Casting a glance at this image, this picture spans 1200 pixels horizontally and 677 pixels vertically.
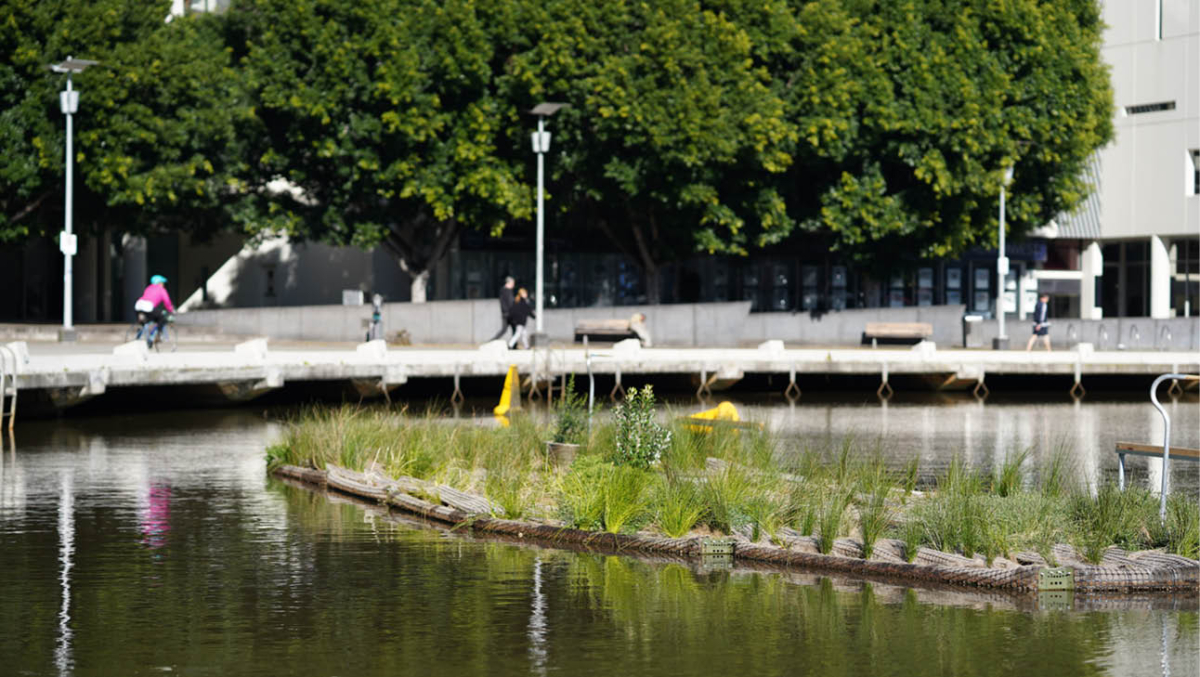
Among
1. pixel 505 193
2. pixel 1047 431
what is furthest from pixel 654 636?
pixel 505 193

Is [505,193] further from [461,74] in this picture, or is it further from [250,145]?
[250,145]

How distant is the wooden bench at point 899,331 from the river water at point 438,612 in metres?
37.8

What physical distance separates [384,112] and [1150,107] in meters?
36.1

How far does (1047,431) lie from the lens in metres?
32.4

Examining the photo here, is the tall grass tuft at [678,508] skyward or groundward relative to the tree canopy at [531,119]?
groundward

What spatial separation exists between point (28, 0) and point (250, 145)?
759 cm

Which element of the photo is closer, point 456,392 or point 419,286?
point 456,392

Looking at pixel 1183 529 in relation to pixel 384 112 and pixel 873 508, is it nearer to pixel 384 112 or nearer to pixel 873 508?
pixel 873 508

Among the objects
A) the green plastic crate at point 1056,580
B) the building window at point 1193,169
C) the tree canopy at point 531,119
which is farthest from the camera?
the building window at point 1193,169

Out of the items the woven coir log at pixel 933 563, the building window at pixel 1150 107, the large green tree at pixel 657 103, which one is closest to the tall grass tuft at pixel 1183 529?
the woven coir log at pixel 933 563

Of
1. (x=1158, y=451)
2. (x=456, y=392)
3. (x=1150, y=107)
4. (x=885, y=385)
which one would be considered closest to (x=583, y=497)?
(x=1158, y=451)

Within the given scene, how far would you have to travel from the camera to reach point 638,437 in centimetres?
1914

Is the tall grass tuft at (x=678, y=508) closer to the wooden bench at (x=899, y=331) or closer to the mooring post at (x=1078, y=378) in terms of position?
the mooring post at (x=1078, y=378)

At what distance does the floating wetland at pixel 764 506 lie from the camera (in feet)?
47.2
